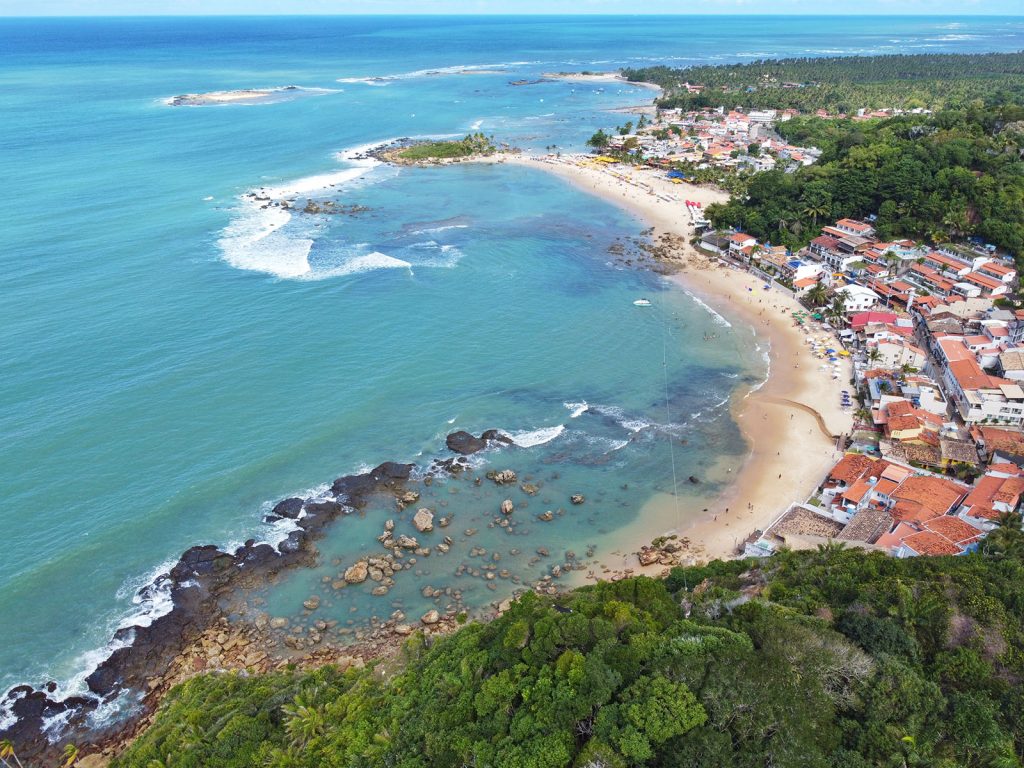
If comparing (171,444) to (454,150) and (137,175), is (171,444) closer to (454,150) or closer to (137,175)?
(137,175)

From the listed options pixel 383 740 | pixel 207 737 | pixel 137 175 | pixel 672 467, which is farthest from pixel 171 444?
pixel 137 175

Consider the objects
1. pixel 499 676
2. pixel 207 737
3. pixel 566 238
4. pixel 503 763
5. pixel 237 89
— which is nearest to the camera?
pixel 503 763

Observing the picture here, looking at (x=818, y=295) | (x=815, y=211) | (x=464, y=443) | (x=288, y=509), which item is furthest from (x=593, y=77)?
(x=288, y=509)

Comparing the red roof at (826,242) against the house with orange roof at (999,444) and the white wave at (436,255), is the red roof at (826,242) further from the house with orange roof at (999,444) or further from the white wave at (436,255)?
the white wave at (436,255)

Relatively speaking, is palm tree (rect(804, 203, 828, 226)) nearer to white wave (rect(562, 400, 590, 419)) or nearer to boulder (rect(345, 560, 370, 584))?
white wave (rect(562, 400, 590, 419))

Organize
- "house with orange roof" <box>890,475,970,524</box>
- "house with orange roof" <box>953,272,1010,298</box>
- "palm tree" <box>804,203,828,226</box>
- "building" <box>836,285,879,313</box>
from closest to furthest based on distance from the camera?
"house with orange roof" <box>890,475,970,524</box>
"house with orange roof" <box>953,272,1010,298</box>
"building" <box>836,285,879,313</box>
"palm tree" <box>804,203,828,226</box>

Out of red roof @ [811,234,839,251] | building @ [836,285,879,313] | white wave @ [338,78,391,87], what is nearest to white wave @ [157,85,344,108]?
white wave @ [338,78,391,87]
